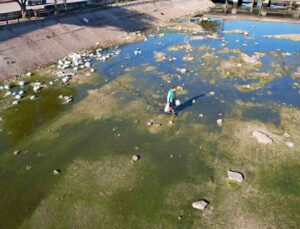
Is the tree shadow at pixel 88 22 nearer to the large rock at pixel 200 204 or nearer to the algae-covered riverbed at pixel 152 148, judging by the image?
the algae-covered riverbed at pixel 152 148

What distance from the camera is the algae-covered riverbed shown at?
13.1m

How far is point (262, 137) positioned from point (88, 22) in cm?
3143

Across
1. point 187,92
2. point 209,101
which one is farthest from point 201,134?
point 187,92

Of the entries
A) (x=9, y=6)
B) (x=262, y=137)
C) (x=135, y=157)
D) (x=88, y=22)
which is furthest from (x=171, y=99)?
(x=9, y=6)

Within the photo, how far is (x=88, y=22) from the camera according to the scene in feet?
137

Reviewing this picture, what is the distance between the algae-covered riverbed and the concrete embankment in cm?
280

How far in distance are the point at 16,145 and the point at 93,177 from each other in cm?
579

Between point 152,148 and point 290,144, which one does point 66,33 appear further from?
point 290,144

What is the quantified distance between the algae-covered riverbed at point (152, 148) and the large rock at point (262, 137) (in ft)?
0.33

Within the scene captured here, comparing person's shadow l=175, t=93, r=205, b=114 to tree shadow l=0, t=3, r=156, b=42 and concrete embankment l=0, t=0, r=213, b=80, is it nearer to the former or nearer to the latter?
concrete embankment l=0, t=0, r=213, b=80

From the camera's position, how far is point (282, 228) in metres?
12.2

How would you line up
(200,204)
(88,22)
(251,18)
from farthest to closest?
1. (251,18)
2. (88,22)
3. (200,204)

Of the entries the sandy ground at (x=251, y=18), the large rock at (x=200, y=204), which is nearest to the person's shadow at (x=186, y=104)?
the large rock at (x=200, y=204)

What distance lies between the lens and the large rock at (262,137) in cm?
1759
